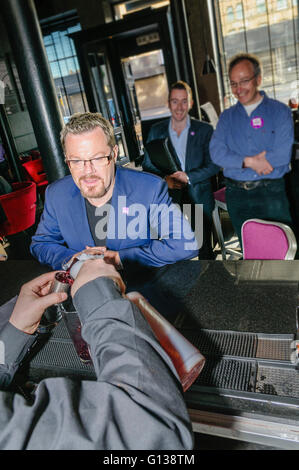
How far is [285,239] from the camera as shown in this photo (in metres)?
1.67

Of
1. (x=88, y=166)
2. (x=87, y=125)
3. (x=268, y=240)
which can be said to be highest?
(x=87, y=125)

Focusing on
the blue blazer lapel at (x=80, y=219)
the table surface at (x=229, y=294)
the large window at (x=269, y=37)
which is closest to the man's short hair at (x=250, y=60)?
the blue blazer lapel at (x=80, y=219)

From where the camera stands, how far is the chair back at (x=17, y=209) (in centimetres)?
427

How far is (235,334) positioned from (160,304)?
0.32 meters

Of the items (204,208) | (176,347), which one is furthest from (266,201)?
(176,347)

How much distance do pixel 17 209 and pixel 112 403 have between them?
4221 millimetres

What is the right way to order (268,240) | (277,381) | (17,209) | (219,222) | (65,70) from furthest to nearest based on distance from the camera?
Answer: (65,70), (17,209), (219,222), (268,240), (277,381)

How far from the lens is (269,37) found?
948 cm

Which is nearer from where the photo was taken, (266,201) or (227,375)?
(227,375)

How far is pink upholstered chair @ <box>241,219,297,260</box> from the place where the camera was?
165 cm

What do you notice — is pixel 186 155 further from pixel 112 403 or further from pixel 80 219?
pixel 112 403

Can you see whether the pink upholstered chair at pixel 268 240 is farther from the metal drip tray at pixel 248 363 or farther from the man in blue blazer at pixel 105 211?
the metal drip tray at pixel 248 363

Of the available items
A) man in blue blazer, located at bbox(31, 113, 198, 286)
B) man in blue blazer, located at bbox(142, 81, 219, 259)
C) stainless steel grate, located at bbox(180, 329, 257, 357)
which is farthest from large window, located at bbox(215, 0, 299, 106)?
stainless steel grate, located at bbox(180, 329, 257, 357)
